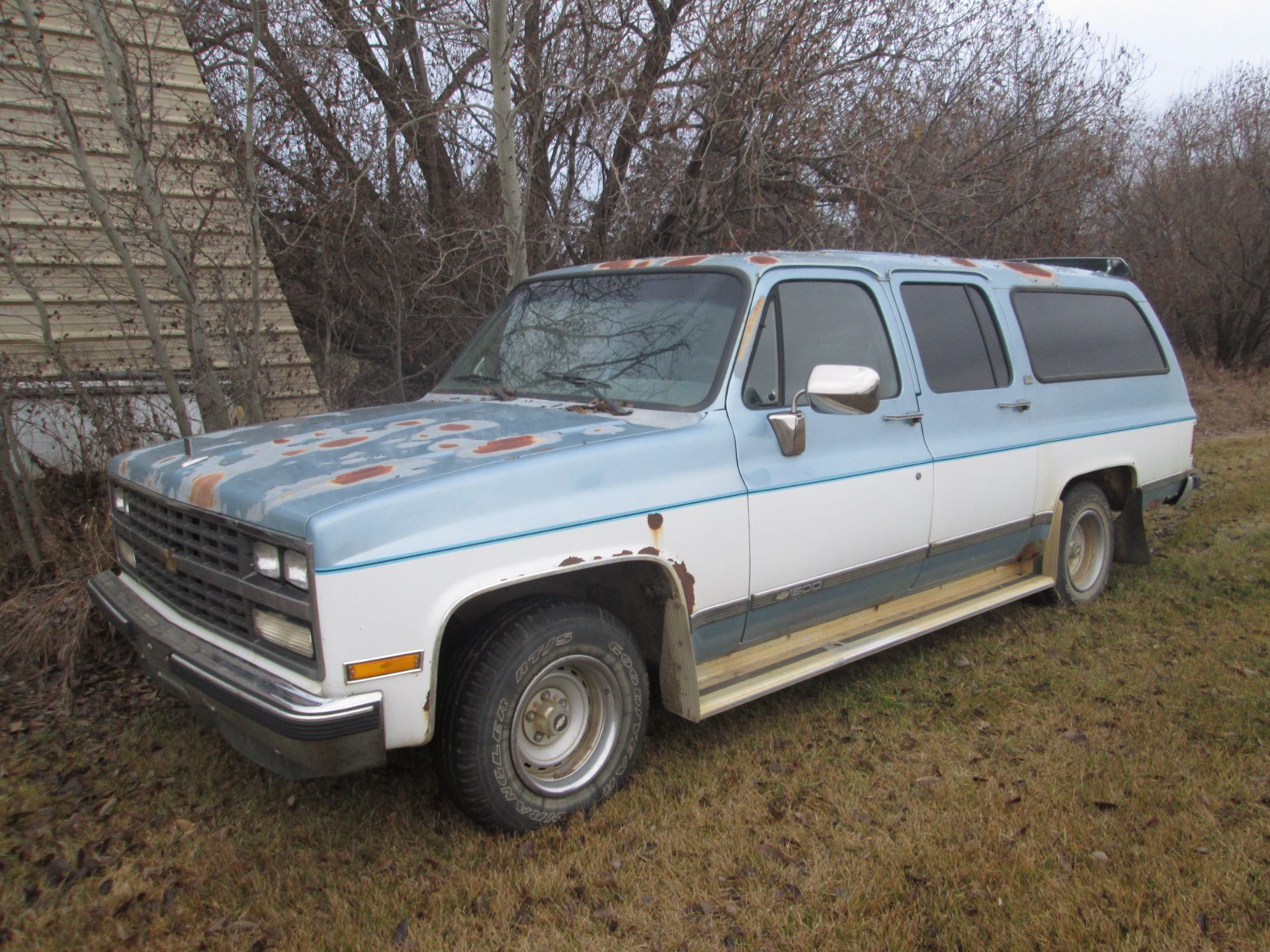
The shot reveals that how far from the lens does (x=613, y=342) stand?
3977 millimetres

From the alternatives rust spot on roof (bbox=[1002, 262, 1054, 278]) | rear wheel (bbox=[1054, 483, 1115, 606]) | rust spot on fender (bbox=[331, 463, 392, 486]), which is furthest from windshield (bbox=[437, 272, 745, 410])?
rear wheel (bbox=[1054, 483, 1115, 606])

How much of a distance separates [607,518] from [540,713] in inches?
29.2

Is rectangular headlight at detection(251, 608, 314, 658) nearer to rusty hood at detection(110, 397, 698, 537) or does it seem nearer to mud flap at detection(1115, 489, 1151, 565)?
rusty hood at detection(110, 397, 698, 537)

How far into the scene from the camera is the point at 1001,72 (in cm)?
979

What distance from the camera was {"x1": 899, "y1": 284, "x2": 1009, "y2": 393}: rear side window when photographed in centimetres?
445

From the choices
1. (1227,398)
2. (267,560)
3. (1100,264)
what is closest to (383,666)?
(267,560)

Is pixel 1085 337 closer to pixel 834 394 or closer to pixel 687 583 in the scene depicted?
pixel 834 394

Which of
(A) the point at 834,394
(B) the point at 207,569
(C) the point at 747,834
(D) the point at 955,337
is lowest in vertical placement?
(C) the point at 747,834

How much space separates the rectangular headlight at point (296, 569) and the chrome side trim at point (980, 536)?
2903 mm

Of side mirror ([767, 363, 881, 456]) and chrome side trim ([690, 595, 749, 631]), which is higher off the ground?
side mirror ([767, 363, 881, 456])

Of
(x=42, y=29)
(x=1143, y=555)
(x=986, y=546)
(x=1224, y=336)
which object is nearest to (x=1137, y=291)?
(x=1143, y=555)

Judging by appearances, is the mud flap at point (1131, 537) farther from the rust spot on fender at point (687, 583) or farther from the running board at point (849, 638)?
the rust spot on fender at point (687, 583)

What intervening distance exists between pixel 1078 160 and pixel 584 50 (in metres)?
5.31

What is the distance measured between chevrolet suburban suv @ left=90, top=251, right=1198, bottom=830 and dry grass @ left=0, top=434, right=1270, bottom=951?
35cm
